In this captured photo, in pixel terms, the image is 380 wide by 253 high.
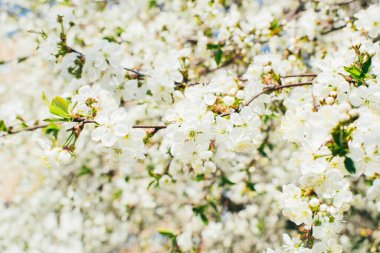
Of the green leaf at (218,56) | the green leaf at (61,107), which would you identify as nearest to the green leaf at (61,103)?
the green leaf at (61,107)

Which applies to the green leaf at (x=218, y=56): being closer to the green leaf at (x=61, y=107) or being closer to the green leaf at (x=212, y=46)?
the green leaf at (x=212, y=46)

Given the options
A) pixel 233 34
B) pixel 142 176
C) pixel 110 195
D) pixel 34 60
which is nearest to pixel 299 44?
pixel 233 34

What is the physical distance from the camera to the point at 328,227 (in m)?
1.76

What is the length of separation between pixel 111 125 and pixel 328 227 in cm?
105

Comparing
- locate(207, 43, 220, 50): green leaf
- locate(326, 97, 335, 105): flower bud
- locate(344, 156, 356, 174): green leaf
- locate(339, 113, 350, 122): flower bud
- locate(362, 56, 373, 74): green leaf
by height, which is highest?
locate(362, 56, 373, 74): green leaf

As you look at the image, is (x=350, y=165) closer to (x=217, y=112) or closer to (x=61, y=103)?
(x=217, y=112)

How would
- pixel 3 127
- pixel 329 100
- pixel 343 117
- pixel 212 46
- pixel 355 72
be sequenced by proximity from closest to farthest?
pixel 343 117, pixel 329 100, pixel 355 72, pixel 3 127, pixel 212 46

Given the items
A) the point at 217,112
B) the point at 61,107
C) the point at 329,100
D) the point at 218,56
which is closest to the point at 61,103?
the point at 61,107

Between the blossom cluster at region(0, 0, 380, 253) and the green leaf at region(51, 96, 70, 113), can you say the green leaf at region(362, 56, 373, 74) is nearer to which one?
the blossom cluster at region(0, 0, 380, 253)

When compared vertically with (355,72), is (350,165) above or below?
below

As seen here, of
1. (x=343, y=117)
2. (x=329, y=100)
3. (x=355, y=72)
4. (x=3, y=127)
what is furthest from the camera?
(x=3, y=127)

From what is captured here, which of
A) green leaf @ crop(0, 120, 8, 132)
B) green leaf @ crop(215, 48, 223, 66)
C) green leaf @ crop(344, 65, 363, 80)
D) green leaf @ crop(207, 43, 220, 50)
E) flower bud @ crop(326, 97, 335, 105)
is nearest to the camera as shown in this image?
flower bud @ crop(326, 97, 335, 105)

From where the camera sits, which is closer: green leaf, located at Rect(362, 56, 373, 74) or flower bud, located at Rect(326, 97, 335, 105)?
flower bud, located at Rect(326, 97, 335, 105)

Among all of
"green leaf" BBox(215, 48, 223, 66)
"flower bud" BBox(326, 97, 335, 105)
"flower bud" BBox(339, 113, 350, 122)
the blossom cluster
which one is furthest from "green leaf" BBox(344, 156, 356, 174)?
"green leaf" BBox(215, 48, 223, 66)
